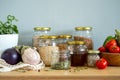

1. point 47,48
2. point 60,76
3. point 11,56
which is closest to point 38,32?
point 47,48

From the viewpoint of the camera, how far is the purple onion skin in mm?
1135

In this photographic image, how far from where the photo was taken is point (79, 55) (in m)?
1.22

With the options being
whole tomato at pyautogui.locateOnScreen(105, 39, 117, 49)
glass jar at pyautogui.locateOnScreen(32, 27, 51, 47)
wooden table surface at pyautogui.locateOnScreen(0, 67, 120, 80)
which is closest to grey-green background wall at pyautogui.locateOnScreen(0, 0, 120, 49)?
glass jar at pyautogui.locateOnScreen(32, 27, 51, 47)

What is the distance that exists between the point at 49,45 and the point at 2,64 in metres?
0.28

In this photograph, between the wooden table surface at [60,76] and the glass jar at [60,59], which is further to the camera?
the glass jar at [60,59]

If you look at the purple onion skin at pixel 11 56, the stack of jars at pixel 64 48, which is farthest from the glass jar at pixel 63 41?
the purple onion skin at pixel 11 56

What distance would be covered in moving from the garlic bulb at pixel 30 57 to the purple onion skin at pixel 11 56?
4 cm

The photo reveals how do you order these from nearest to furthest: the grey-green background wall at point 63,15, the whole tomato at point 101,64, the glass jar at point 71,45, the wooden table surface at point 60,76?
the wooden table surface at point 60,76
the whole tomato at point 101,64
the glass jar at point 71,45
the grey-green background wall at point 63,15

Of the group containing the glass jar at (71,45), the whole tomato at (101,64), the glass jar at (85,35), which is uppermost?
the glass jar at (85,35)

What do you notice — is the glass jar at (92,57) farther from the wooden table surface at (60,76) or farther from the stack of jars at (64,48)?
the wooden table surface at (60,76)

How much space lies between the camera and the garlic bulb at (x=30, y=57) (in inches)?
44.4

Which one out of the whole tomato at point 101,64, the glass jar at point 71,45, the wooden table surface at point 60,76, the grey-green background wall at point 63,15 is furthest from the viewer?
the grey-green background wall at point 63,15

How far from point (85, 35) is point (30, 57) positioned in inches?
14.6

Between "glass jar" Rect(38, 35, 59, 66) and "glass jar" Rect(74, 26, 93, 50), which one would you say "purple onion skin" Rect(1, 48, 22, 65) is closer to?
"glass jar" Rect(38, 35, 59, 66)
